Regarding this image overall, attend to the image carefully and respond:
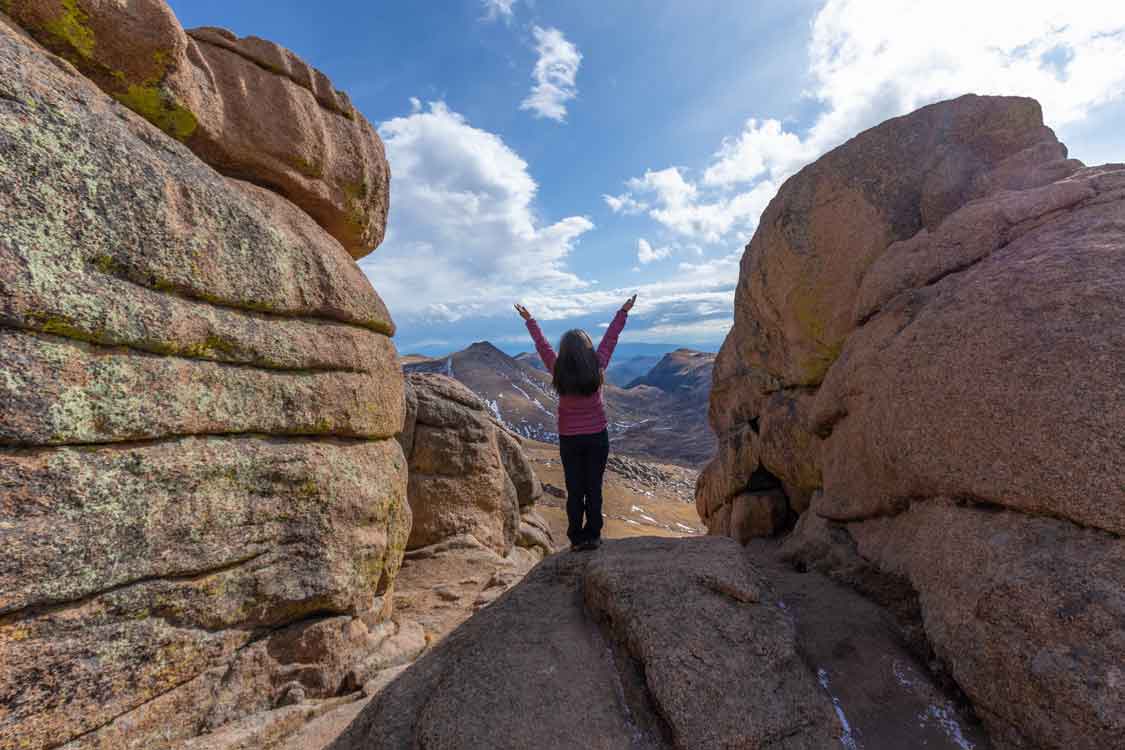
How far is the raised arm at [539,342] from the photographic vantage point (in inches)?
390

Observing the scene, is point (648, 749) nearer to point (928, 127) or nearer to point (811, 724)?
point (811, 724)

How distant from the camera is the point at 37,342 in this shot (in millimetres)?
5855

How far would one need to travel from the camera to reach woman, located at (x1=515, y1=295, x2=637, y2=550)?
9234mm

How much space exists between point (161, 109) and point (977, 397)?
13621mm

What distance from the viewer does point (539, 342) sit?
10.6 meters

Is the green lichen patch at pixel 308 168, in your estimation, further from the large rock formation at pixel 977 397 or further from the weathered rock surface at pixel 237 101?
the large rock formation at pixel 977 397

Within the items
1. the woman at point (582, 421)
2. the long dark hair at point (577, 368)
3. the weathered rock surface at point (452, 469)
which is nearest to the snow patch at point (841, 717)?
the woman at point (582, 421)

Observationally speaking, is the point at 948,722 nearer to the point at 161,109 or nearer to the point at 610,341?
the point at 610,341

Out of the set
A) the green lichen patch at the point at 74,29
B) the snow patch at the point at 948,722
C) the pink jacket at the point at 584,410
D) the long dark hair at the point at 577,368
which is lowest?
the snow patch at the point at 948,722

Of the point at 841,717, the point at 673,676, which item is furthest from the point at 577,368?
the point at 841,717

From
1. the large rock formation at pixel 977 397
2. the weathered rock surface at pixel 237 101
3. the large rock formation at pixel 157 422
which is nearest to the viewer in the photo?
the large rock formation at pixel 977 397

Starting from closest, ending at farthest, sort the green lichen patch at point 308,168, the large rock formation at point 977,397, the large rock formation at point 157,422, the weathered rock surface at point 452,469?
the large rock formation at point 977,397 < the large rock formation at point 157,422 < the green lichen patch at point 308,168 < the weathered rock surface at point 452,469

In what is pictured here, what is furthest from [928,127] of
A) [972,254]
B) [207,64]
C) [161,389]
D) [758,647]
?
[161,389]

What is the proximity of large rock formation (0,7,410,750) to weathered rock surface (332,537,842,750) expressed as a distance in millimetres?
2485
